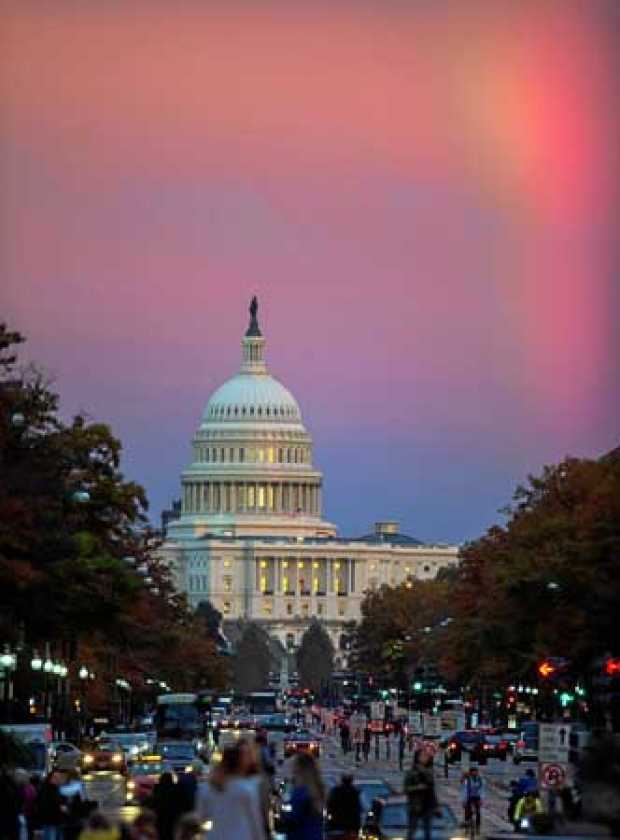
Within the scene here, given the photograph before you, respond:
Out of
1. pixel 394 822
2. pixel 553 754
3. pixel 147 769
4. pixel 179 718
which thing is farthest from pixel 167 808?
pixel 179 718

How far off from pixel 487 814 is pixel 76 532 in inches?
1102

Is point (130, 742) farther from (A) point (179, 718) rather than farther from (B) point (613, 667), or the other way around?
(A) point (179, 718)

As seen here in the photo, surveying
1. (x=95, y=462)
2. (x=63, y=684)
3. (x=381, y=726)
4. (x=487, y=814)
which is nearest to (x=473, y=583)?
(x=381, y=726)

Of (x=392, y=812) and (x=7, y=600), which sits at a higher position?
(x=7, y=600)

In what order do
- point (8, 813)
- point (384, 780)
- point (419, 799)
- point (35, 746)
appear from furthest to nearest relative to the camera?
point (35, 746), point (384, 780), point (419, 799), point (8, 813)

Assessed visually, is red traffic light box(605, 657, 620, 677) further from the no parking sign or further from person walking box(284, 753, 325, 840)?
person walking box(284, 753, 325, 840)

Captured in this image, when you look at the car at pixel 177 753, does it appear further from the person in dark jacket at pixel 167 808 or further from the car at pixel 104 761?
the person in dark jacket at pixel 167 808

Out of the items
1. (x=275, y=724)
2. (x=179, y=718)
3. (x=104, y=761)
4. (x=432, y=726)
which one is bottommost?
(x=104, y=761)

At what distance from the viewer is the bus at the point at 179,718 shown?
122875mm

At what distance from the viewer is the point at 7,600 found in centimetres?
8756

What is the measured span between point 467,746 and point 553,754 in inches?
2289

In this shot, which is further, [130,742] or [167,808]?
[130,742]

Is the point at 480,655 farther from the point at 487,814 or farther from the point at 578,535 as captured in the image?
the point at 487,814

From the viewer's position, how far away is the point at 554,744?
5925 centimetres
